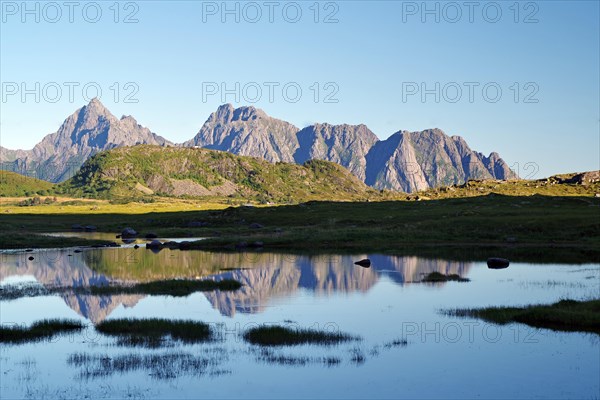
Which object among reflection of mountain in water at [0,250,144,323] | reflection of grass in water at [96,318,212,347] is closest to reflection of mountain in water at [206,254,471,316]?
reflection of grass in water at [96,318,212,347]

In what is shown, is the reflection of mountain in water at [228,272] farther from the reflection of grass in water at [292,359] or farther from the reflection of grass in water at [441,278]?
the reflection of grass in water at [292,359]

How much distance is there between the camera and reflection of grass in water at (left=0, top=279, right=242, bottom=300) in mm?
55688

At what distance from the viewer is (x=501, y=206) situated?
14850 cm

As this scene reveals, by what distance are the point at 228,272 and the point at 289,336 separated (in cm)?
3446

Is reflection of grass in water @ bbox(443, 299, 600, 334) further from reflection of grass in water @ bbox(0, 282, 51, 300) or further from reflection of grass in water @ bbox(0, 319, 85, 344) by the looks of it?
reflection of grass in water @ bbox(0, 282, 51, 300)

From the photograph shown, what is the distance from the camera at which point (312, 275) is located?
2643 inches

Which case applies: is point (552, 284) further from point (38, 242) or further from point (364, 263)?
point (38, 242)

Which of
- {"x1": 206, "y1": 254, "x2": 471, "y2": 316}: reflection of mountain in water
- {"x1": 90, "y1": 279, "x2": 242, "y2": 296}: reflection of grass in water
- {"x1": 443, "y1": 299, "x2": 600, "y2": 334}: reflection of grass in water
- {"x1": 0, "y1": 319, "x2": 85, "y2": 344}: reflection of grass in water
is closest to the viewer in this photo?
{"x1": 0, "y1": 319, "x2": 85, "y2": 344}: reflection of grass in water

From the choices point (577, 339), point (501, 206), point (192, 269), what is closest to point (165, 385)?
point (577, 339)

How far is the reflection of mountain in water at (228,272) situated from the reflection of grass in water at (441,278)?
1.06 meters

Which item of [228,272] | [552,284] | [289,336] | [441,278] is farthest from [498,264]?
[289,336]

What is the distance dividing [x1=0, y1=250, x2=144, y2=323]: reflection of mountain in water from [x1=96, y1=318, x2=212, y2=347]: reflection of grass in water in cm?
341

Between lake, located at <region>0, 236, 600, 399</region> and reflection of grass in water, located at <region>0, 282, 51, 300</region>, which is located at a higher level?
reflection of grass in water, located at <region>0, 282, 51, 300</region>

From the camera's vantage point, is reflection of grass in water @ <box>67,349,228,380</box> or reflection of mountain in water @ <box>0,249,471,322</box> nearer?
reflection of grass in water @ <box>67,349,228,380</box>
